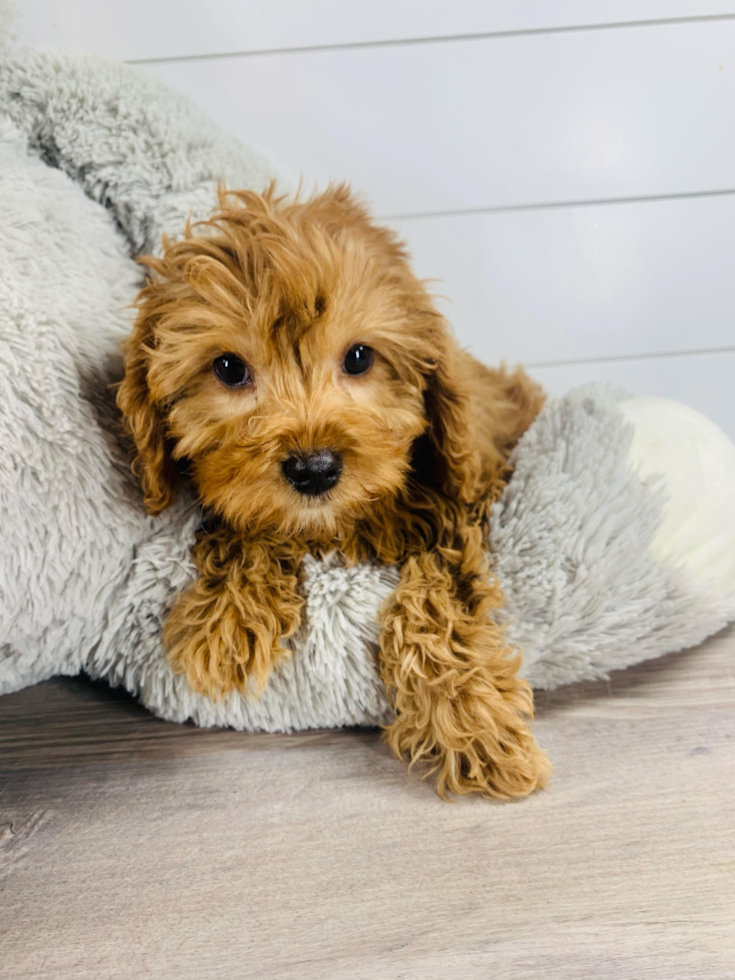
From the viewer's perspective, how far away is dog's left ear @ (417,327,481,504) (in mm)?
1317

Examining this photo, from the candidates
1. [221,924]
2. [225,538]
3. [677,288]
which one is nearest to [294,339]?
[225,538]

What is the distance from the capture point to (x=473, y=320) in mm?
2115

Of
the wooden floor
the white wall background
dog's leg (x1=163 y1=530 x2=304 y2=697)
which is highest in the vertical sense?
the white wall background

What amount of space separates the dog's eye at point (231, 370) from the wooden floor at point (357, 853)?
1.96ft

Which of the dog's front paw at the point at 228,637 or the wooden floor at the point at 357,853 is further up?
the dog's front paw at the point at 228,637

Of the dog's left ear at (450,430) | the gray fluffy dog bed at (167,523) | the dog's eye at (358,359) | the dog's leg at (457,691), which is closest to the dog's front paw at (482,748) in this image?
the dog's leg at (457,691)

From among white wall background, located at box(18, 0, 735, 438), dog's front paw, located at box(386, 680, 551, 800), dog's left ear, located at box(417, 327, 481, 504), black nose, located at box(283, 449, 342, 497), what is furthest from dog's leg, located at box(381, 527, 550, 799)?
white wall background, located at box(18, 0, 735, 438)

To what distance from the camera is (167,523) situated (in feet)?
4.55

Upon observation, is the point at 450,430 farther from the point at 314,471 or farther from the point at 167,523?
the point at 167,523

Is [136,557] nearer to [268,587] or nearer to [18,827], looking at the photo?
[268,587]

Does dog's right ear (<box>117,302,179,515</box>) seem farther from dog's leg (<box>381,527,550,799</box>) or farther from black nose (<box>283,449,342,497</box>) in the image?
dog's leg (<box>381,527,550,799</box>)

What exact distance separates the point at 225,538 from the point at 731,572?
956 mm

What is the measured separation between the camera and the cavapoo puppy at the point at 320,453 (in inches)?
45.5

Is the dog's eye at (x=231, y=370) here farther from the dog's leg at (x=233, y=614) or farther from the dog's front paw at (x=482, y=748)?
the dog's front paw at (x=482, y=748)
